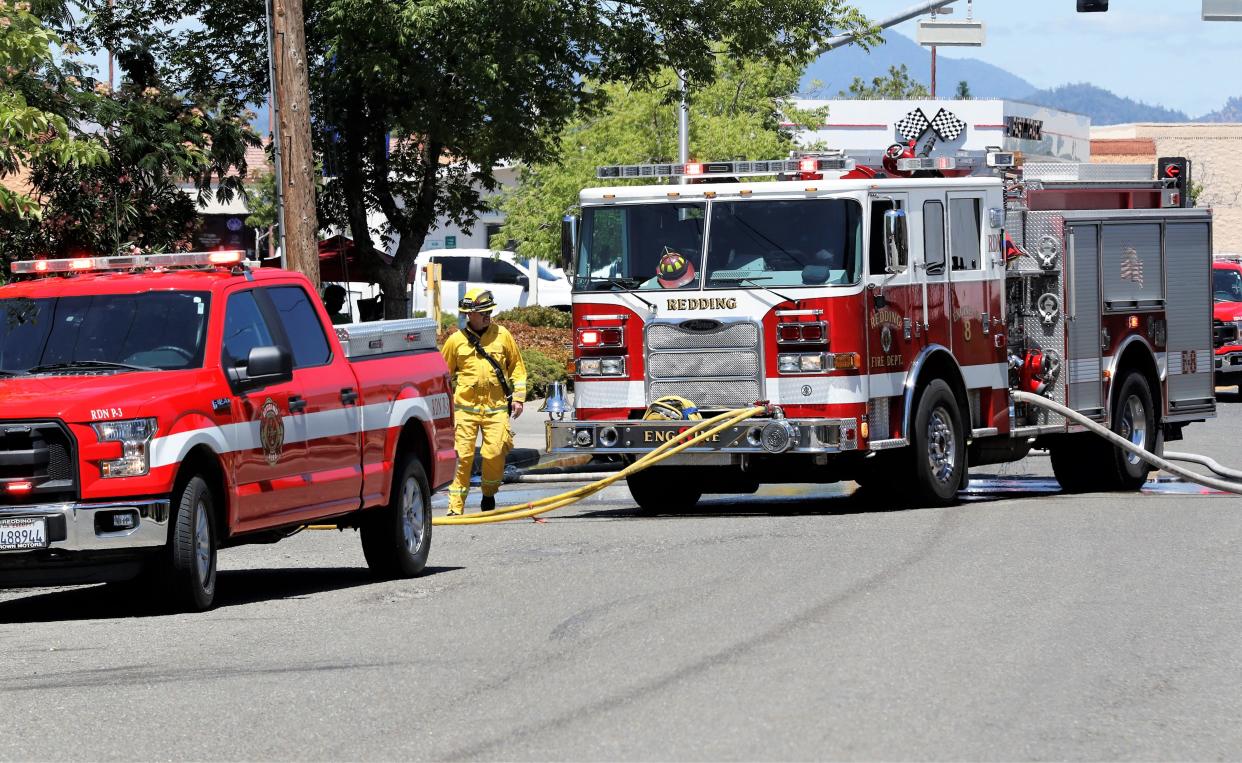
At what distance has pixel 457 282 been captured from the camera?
4950 centimetres

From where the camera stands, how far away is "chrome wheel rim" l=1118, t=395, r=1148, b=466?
63.2 ft

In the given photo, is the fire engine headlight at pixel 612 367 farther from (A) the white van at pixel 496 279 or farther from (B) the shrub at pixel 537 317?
(A) the white van at pixel 496 279

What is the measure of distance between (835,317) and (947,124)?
50.4m

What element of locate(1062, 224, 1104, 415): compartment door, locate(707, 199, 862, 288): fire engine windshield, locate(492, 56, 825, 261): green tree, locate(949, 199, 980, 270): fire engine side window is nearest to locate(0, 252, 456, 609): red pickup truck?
locate(707, 199, 862, 288): fire engine windshield

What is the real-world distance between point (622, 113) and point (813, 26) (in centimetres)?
2151

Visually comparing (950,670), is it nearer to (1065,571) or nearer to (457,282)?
(1065,571)

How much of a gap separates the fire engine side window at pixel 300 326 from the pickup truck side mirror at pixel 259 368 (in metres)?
0.60

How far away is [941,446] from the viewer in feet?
55.6

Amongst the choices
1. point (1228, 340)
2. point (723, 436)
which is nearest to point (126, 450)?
point (723, 436)

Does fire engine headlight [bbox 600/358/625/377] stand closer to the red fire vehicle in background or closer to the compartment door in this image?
the compartment door

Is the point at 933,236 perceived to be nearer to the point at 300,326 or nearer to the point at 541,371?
the point at 300,326

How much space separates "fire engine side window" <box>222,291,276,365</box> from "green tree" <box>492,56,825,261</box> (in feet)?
103

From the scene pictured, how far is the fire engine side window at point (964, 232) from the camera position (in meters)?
A: 17.2

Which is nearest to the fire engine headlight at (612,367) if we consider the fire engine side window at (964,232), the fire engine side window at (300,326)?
the fire engine side window at (964,232)
